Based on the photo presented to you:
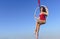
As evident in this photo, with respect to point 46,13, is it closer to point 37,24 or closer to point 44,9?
point 44,9

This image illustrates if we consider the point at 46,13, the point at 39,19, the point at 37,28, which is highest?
the point at 46,13

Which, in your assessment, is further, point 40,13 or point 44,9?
point 44,9

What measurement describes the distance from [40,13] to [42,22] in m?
0.41

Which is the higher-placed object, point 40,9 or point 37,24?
point 40,9

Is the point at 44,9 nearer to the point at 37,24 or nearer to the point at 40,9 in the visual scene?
the point at 40,9

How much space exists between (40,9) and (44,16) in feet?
1.19

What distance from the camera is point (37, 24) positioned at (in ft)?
15.4

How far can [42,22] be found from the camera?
460 centimetres

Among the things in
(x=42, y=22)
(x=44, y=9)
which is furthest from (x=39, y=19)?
(x=44, y=9)

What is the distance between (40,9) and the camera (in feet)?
15.3

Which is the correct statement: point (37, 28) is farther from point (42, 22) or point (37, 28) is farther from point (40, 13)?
point (40, 13)

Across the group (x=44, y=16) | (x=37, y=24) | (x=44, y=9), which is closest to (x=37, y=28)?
(x=37, y=24)

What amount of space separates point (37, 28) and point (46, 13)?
0.78 meters

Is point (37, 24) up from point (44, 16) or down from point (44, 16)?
down
